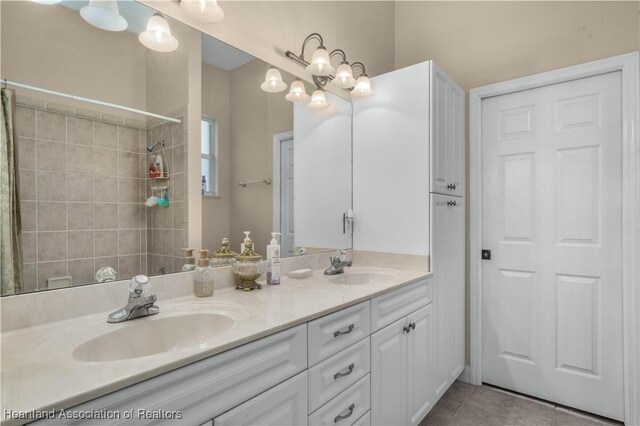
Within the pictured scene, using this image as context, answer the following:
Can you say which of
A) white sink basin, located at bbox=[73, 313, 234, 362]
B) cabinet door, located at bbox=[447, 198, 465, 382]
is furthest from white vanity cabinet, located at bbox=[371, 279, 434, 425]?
white sink basin, located at bbox=[73, 313, 234, 362]

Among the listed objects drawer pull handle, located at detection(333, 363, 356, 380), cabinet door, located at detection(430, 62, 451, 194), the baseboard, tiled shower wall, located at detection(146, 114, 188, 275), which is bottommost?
the baseboard

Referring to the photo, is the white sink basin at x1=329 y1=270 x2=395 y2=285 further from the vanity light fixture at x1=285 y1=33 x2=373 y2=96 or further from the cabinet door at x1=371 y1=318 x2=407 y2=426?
the vanity light fixture at x1=285 y1=33 x2=373 y2=96

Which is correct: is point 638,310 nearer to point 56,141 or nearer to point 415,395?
point 415,395

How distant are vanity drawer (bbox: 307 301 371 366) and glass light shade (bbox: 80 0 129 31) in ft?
4.03

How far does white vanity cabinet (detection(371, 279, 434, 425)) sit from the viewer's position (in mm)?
1463

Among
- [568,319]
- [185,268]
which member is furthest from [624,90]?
[185,268]

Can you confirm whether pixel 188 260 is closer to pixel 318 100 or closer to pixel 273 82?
pixel 273 82

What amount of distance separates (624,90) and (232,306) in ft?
7.91

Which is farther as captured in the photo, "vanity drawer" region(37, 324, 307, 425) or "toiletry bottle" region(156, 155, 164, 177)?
"toiletry bottle" region(156, 155, 164, 177)

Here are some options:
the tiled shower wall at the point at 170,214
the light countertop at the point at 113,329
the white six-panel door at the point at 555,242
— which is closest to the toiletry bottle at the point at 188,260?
the tiled shower wall at the point at 170,214

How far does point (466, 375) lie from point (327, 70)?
233 centimetres

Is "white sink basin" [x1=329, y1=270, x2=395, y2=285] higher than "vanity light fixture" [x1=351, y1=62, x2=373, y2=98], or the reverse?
"vanity light fixture" [x1=351, y1=62, x2=373, y2=98]

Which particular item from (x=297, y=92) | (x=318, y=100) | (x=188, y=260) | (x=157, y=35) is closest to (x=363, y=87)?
(x=318, y=100)

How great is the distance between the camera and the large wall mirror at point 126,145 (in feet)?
3.28
